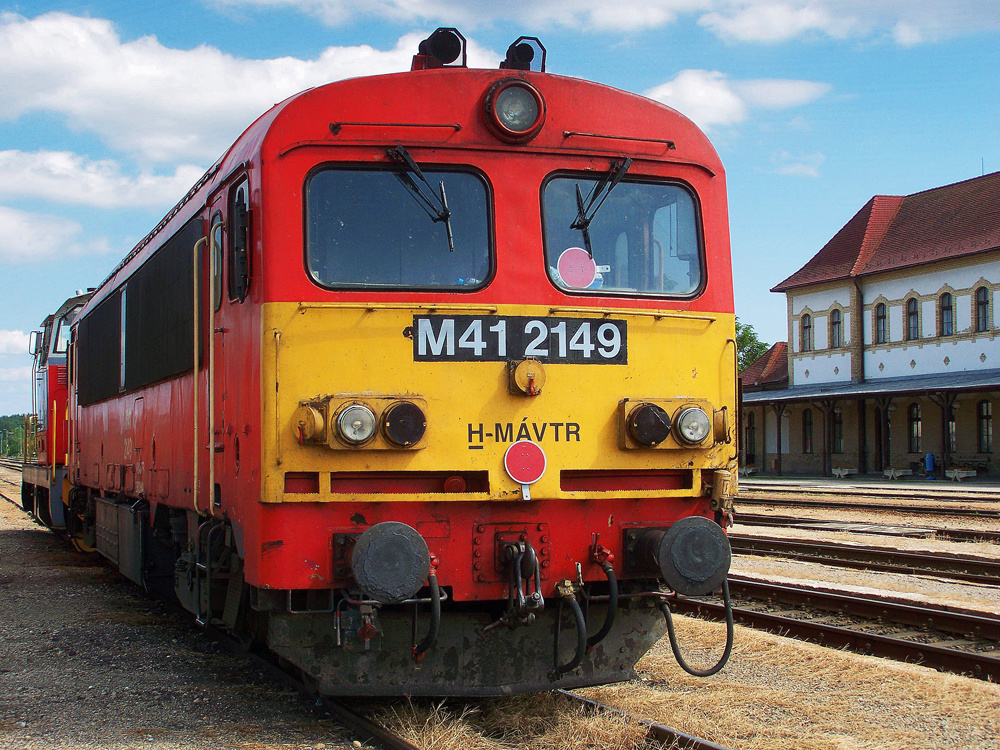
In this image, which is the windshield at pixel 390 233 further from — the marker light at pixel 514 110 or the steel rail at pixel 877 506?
the steel rail at pixel 877 506

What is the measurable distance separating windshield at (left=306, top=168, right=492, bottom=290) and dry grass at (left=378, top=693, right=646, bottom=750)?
2.19 metres

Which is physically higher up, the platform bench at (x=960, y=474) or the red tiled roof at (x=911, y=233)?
the red tiled roof at (x=911, y=233)

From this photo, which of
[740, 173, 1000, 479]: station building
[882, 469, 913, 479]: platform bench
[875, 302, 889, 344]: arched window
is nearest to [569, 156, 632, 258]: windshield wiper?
[740, 173, 1000, 479]: station building

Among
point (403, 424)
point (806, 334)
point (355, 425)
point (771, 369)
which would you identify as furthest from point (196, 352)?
point (771, 369)

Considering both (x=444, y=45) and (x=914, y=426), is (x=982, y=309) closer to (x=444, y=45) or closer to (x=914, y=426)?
(x=914, y=426)

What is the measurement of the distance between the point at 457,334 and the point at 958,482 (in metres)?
31.5

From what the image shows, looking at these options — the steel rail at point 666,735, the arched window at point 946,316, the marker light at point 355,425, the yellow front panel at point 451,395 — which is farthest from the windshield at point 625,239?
the arched window at point 946,316

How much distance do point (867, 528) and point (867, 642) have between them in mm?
9635

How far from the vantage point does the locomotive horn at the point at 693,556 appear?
5.09 meters

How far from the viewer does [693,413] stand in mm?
5355

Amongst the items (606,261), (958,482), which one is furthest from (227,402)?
(958,482)

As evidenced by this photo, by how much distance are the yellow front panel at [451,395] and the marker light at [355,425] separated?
0.24ft

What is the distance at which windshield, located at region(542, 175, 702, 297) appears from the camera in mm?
5410

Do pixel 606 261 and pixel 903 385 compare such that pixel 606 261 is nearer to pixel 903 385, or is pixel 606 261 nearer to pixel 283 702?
pixel 283 702
